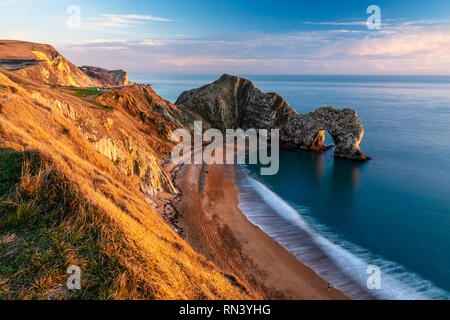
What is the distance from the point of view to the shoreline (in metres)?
18.6

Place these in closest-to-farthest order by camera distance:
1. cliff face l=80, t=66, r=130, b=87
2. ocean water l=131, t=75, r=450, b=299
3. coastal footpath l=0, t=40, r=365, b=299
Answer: coastal footpath l=0, t=40, r=365, b=299 < ocean water l=131, t=75, r=450, b=299 < cliff face l=80, t=66, r=130, b=87

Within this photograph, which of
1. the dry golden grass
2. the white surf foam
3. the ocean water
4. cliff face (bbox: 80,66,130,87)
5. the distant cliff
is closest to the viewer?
the dry golden grass

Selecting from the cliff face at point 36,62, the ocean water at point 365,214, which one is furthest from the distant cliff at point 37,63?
the ocean water at point 365,214

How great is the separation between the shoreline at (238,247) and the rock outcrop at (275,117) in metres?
39.5

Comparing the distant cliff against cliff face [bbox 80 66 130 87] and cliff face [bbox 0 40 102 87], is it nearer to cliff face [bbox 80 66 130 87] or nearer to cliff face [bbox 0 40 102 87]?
cliff face [bbox 0 40 102 87]

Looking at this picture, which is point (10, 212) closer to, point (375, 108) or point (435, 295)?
point (435, 295)

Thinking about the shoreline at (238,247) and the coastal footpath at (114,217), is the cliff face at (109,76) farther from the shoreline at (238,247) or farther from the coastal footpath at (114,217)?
the shoreline at (238,247)

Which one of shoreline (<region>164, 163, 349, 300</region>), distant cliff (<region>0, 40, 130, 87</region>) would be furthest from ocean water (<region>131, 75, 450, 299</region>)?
distant cliff (<region>0, 40, 130, 87</region>)

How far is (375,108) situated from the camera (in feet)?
404

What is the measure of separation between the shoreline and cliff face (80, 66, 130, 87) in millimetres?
116817

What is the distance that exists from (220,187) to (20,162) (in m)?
30.9

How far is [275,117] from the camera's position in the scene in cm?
7456

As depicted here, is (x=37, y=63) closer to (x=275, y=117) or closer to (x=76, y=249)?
(x=275, y=117)
